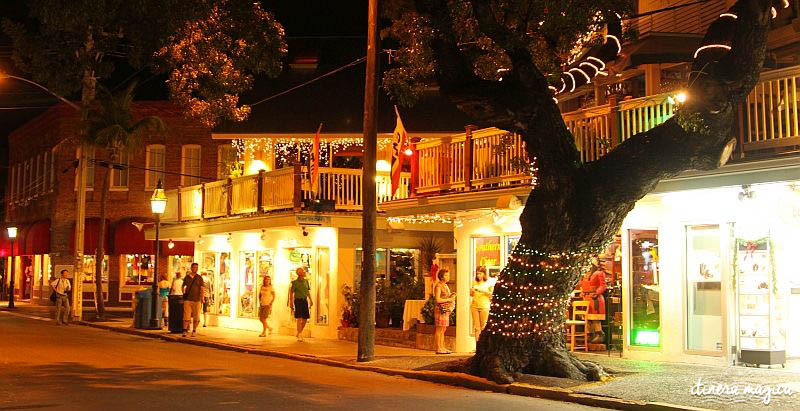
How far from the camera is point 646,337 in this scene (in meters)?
16.6

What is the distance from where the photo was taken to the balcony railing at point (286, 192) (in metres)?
23.8

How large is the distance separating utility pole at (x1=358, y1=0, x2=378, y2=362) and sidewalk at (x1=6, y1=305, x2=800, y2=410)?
56cm

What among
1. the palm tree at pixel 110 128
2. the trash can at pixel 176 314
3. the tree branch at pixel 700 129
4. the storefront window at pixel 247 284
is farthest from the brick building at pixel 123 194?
the tree branch at pixel 700 129

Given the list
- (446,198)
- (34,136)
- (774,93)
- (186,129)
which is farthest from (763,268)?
(34,136)

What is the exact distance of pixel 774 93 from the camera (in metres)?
14.0

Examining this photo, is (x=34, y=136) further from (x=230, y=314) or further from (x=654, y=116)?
(x=654, y=116)

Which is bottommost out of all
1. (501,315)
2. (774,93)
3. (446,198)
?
(501,315)

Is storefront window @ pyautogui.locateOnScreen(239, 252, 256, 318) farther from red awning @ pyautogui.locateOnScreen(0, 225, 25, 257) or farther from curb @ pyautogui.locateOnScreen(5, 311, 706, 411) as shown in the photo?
red awning @ pyautogui.locateOnScreen(0, 225, 25, 257)

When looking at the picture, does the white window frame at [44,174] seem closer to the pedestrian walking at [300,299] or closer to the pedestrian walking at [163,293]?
the pedestrian walking at [163,293]

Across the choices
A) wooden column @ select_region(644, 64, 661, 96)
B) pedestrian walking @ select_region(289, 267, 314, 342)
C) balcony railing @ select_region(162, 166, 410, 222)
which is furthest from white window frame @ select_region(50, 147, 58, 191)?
wooden column @ select_region(644, 64, 661, 96)

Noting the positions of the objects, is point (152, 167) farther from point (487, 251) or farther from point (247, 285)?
point (487, 251)

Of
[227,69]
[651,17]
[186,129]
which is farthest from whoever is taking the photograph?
[186,129]

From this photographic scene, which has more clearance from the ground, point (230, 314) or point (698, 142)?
point (698, 142)

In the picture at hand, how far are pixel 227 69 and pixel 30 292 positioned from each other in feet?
122
